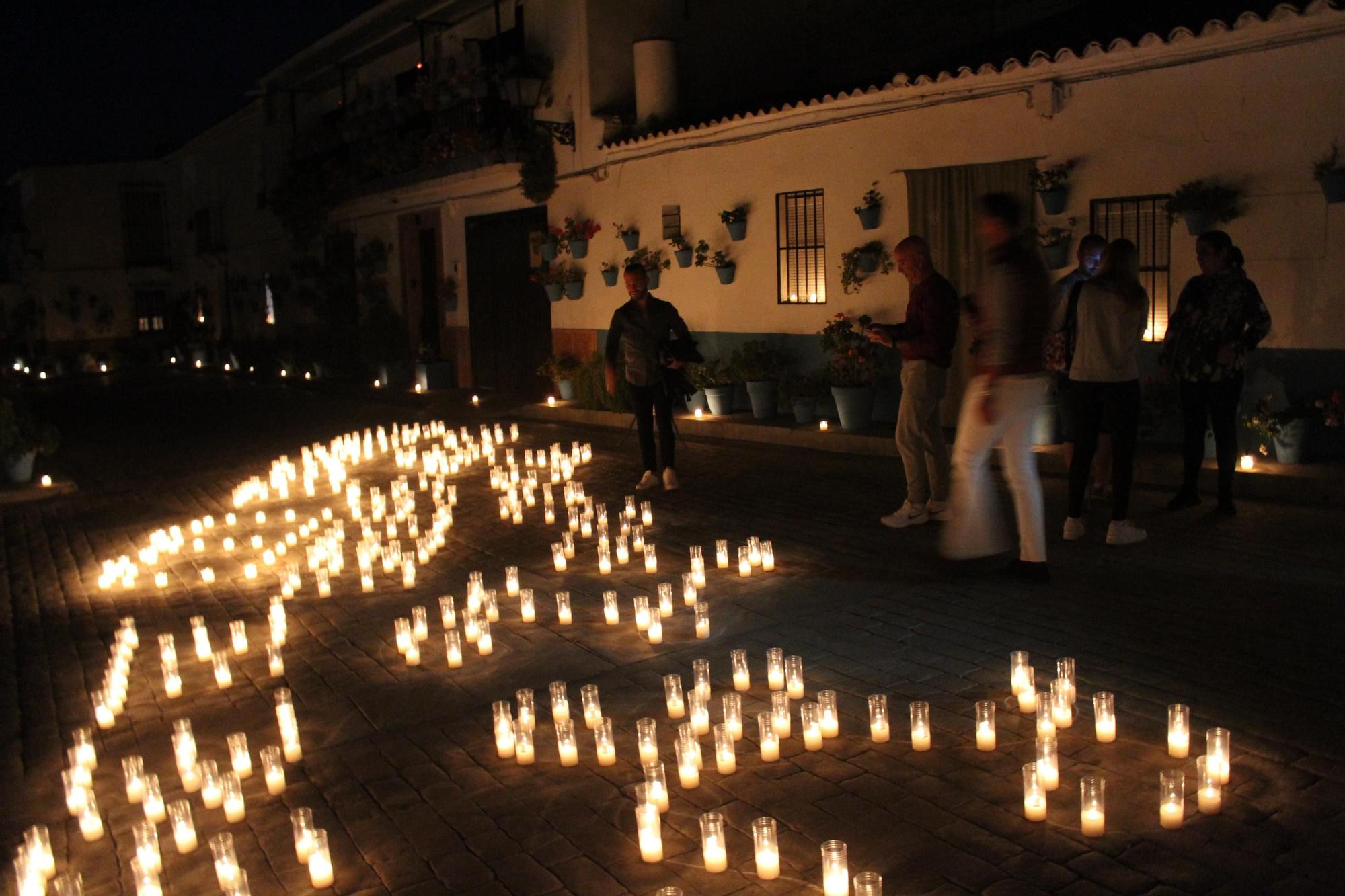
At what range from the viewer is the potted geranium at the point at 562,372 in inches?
758

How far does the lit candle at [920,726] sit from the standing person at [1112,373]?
3727 mm

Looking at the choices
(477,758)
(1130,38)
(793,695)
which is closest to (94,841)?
(477,758)

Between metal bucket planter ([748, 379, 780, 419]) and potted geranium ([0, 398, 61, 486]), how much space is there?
8215 mm

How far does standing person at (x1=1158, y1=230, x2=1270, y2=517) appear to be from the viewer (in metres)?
8.39

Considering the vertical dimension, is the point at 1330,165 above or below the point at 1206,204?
above

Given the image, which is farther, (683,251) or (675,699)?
(683,251)

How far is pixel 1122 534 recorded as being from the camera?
317 inches

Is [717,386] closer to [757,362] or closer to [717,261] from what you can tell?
[757,362]

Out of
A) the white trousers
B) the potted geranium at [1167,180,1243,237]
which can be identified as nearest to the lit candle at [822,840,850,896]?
the white trousers

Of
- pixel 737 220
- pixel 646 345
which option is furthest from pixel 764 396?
pixel 646 345

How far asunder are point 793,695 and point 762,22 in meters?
17.4

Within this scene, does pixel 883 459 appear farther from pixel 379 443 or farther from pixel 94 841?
pixel 94 841

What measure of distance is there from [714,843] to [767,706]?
1.59 metres

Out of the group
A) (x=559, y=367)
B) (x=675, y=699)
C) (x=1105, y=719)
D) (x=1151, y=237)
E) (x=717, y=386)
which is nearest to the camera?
(x=1105, y=719)
